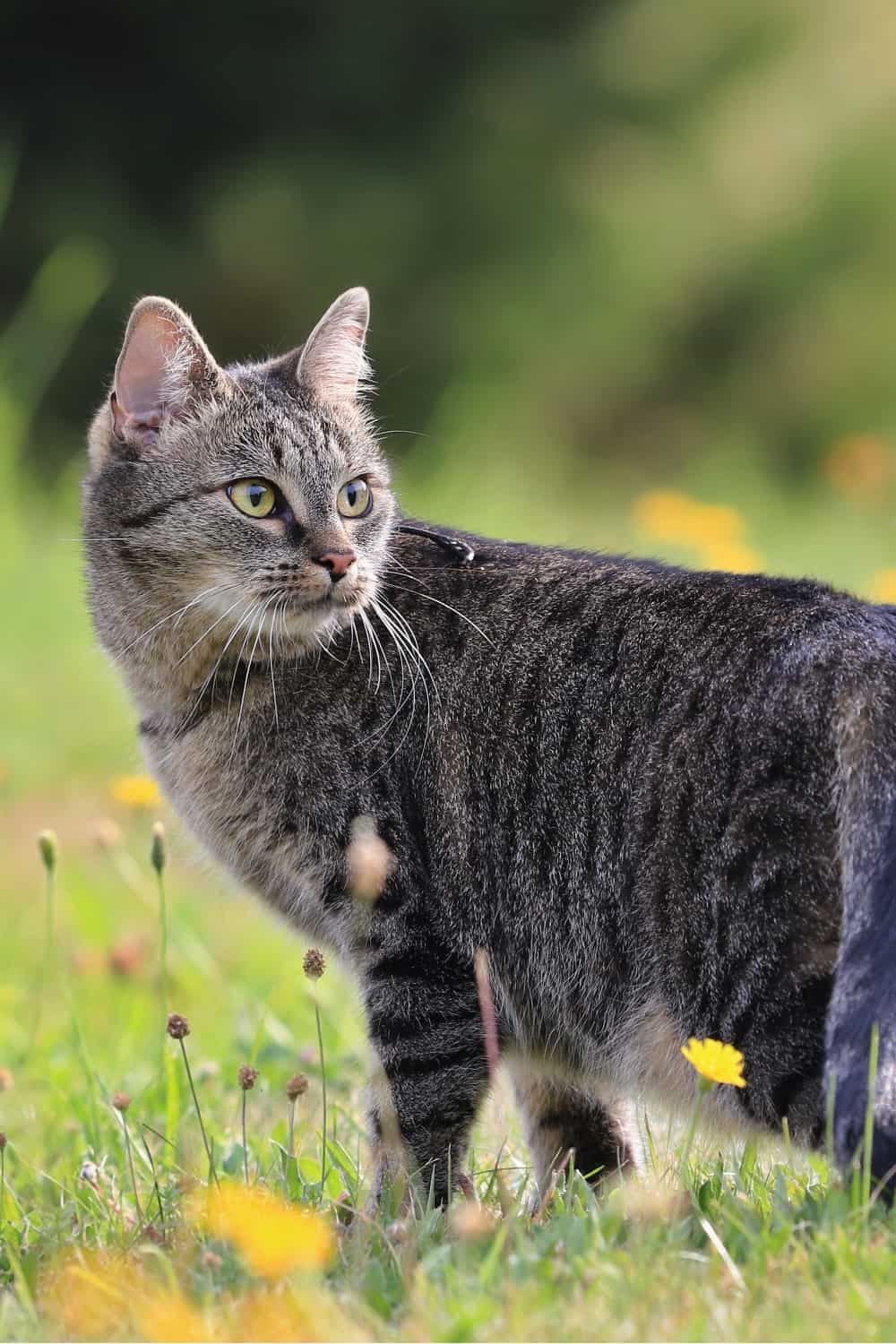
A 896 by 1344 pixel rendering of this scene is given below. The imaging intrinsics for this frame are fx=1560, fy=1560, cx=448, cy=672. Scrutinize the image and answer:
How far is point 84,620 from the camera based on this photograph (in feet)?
19.8

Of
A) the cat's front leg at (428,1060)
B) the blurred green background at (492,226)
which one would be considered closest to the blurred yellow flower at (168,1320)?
the cat's front leg at (428,1060)

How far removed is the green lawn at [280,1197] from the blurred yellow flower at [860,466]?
4.04 metres

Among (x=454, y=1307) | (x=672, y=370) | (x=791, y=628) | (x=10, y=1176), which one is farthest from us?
(x=672, y=370)

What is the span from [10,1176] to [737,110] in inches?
264

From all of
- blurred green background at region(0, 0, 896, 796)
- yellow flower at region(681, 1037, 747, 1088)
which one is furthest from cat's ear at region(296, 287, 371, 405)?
blurred green background at region(0, 0, 896, 796)

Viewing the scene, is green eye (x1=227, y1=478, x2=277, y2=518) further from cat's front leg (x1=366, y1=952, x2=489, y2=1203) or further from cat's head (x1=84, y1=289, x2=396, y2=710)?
cat's front leg (x1=366, y1=952, x2=489, y2=1203)

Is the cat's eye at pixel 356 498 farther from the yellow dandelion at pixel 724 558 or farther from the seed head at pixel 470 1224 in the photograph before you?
the yellow dandelion at pixel 724 558

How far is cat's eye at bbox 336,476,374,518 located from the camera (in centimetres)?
257

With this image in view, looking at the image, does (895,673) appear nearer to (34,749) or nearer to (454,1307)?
(454,1307)

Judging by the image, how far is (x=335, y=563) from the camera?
238 centimetres

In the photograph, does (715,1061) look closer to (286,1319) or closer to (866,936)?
(866,936)

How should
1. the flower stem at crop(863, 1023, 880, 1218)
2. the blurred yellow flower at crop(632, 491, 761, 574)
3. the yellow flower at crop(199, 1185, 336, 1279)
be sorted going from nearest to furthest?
the yellow flower at crop(199, 1185, 336, 1279), the flower stem at crop(863, 1023, 880, 1218), the blurred yellow flower at crop(632, 491, 761, 574)

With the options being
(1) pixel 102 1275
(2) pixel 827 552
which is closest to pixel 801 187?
(2) pixel 827 552

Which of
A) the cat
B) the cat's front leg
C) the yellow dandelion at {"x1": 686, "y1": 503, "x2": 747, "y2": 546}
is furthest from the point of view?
the yellow dandelion at {"x1": 686, "y1": 503, "x2": 747, "y2": 546}
